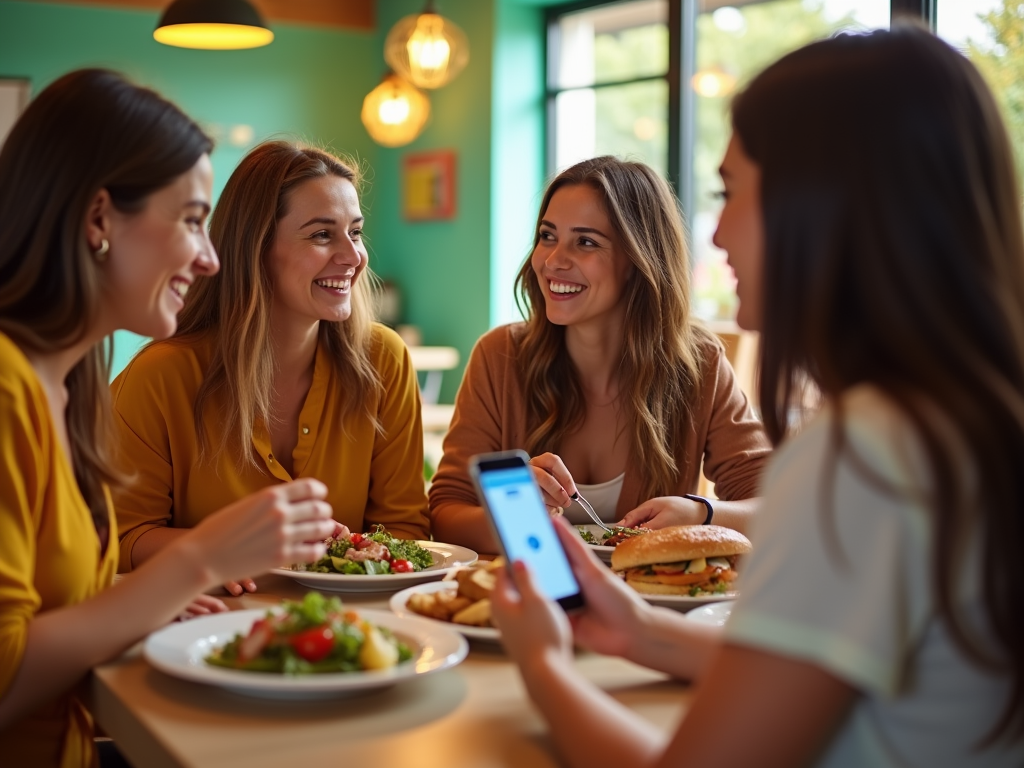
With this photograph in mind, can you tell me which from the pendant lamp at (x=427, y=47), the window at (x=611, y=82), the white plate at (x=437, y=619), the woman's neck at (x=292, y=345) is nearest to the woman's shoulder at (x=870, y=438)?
the white plate at (x=437, y=619)

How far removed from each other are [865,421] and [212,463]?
151 centimetres

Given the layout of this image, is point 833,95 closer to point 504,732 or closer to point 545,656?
point 545,656

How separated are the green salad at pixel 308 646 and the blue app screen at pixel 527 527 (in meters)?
0.19

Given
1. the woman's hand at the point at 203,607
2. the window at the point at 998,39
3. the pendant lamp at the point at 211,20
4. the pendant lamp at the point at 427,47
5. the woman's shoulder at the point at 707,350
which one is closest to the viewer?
the woman's hand at the point at 203,607

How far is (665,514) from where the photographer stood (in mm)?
2035

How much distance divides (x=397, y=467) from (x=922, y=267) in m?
1.56

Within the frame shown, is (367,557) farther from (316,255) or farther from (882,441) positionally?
(882,441)

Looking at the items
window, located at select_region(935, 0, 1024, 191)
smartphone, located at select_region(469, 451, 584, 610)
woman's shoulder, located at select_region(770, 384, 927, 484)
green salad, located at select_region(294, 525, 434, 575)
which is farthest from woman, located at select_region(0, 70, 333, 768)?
window, located at select_region(935, 0, 1024, 191)

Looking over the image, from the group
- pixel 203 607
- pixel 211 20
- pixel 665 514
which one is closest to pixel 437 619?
pixel 203 607

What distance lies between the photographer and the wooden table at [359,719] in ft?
3.67

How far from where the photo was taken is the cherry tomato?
1254 mm

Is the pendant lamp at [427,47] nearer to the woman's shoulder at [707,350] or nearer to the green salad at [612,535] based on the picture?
the woman's shoulder at [707,350]

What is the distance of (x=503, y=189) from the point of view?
7125mm

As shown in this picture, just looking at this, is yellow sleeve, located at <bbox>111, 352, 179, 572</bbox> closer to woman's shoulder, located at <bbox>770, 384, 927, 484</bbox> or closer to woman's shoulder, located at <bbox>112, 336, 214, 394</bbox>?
woman's shoulder, located at <bbox>112, 336, 214, 394</bbox>
